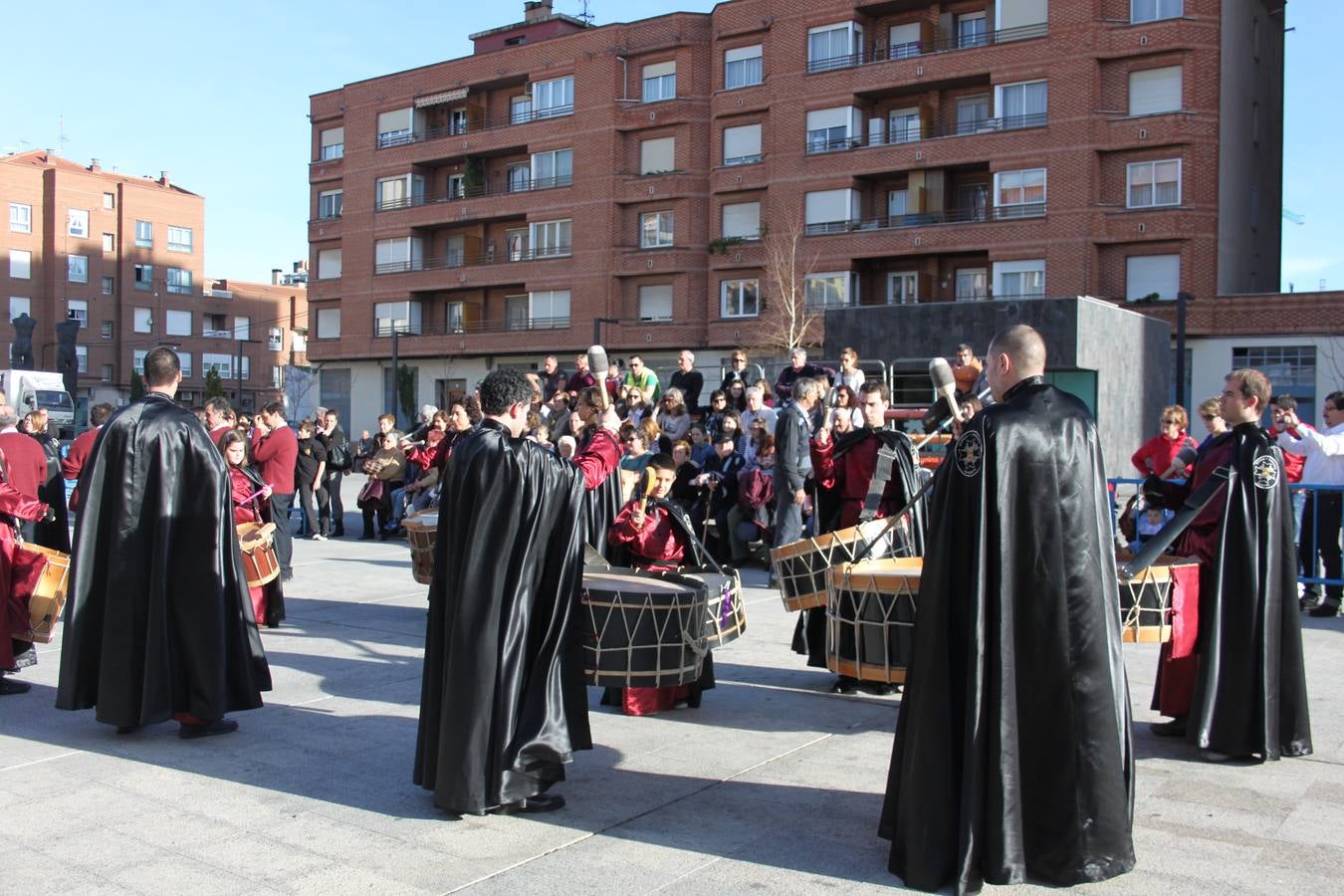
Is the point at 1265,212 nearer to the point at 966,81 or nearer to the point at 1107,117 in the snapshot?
the point at 1107,117

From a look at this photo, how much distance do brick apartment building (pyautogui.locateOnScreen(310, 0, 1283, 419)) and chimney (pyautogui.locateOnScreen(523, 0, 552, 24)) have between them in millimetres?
119

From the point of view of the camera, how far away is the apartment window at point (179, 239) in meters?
77.7

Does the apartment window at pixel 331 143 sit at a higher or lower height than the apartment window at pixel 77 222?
higher

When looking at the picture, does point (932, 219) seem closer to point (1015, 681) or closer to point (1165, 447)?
point (1165, 447)

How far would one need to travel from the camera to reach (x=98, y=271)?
74062mm

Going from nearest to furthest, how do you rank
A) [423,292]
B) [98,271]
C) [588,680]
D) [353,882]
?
[353,882] → [588,680] → [423,292] → [98,271]

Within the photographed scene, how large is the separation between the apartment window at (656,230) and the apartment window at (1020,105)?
45.7ft

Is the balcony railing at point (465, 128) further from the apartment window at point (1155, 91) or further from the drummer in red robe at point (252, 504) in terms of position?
the drummer in red robe at point (252, 504)

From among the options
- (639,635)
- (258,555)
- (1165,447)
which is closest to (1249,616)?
(639,635)

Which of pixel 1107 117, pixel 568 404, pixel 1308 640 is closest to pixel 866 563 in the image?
pixel 1308 640

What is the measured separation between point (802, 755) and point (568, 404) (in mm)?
11305

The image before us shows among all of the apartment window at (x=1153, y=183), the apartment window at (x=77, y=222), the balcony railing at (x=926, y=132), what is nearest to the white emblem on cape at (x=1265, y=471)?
the apartment window at (x=1153, y=183)

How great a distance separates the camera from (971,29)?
41844 mm

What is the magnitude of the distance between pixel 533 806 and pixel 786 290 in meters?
39.3
